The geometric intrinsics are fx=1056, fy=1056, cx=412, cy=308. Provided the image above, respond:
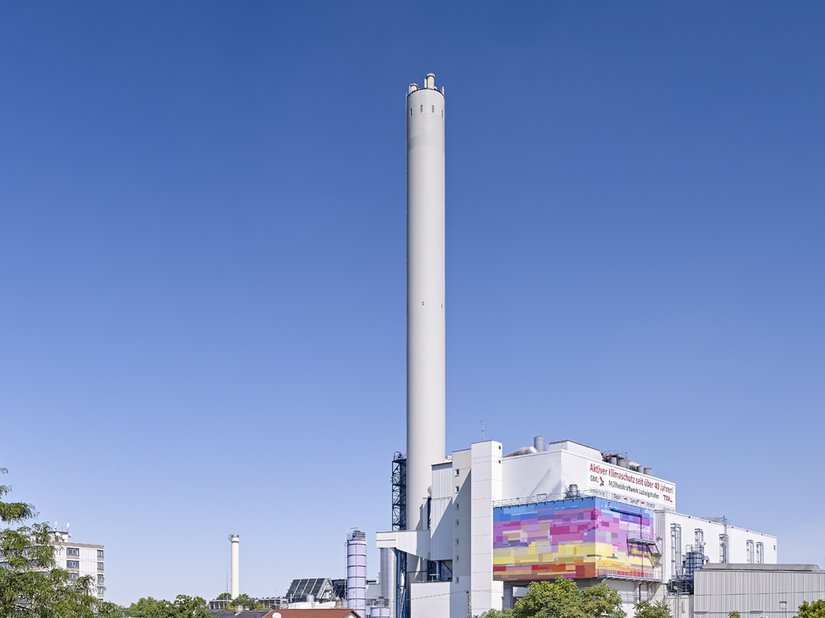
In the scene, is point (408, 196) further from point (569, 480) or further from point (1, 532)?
point (1, 532)

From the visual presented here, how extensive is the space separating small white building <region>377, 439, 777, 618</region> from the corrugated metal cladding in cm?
754

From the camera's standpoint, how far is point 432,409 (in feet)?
474

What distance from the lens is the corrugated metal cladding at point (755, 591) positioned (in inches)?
4085

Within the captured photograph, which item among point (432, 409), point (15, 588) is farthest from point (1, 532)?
point (432, 409)

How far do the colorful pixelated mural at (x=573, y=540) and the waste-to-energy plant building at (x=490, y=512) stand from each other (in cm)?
12

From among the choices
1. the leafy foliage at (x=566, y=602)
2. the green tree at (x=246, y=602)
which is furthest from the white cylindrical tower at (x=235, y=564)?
the leafy foliage at (x=566, y=602)

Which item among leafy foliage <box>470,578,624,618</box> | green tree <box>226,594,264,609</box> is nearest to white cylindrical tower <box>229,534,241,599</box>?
green tree <box>226,594,264,609</box>

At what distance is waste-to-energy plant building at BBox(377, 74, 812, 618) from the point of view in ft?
393

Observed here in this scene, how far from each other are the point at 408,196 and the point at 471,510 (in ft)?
155

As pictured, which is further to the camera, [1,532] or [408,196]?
[408,196]

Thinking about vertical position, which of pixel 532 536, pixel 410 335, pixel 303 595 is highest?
pixel 410 335

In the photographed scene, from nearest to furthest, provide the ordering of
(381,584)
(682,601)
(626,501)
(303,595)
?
(682,601) → (626,501) → (381,584) → (303,595)

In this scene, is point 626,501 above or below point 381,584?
above

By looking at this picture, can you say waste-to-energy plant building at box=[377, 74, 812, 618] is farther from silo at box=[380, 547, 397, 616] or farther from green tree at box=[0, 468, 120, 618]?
green tree at box=[0, 468, 120, 618]
